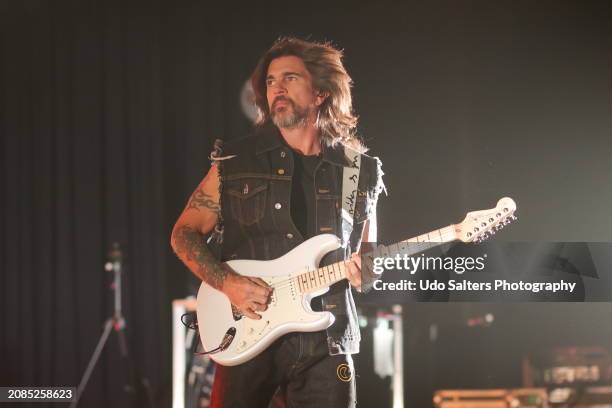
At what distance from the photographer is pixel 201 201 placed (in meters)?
3.54

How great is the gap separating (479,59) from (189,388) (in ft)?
6.97

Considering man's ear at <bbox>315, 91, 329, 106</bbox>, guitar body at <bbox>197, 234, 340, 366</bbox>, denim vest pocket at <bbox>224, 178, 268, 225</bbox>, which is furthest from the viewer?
man's ear at <bbox>315, 91, 329, 106</bbox>

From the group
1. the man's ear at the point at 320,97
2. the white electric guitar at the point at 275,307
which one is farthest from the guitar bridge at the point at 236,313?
the man's ear at the point at 320,97

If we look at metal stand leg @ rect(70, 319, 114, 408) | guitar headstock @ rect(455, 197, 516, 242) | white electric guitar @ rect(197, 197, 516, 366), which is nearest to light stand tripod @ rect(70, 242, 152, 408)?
metal stand leg @ rect(70, 319, 114, 408)

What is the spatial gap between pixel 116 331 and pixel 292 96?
1385 millimetres

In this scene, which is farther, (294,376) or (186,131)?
(186,131)

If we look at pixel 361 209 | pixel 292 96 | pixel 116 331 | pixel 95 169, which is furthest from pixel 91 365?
pixel 292 96

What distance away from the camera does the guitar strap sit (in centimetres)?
345

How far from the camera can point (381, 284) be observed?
3559 mm

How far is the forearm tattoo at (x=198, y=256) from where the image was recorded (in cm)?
340

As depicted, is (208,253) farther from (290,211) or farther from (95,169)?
(95,169)

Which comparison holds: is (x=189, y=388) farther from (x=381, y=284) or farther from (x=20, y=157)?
(x=20, y=157)

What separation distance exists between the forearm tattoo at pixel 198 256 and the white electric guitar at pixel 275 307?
0.15ft

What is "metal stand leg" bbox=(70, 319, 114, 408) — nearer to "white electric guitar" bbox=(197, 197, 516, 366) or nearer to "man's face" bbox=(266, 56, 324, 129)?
"white electric guitar" bbox=(197, 197, 516, 366)
